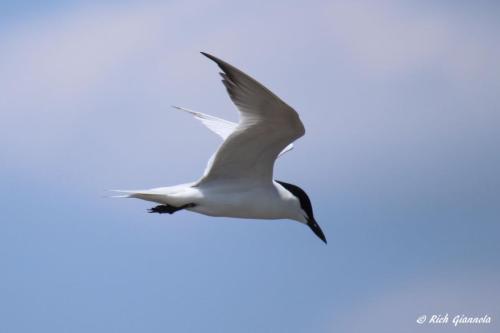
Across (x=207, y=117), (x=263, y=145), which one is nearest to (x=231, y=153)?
(x=263, y=145)

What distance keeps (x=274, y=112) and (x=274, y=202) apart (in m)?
1.76

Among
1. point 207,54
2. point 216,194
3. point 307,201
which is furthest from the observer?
point 307,201

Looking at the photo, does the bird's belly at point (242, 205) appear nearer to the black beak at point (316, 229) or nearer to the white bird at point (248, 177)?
the white bird at point (248, 177)

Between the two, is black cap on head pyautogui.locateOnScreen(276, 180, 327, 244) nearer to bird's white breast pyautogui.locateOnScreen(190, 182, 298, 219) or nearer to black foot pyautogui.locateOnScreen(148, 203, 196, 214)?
bird's white breast pyautogui.locateOnScreen(190, 182, 298, 219)

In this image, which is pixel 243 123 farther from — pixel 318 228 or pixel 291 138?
pixel 318 228

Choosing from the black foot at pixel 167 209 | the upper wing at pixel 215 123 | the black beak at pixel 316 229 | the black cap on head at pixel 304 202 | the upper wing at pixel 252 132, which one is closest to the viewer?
the upper wing at pixel 252 132

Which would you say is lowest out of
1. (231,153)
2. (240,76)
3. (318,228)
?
(318,228)

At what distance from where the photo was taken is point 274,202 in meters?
13.8

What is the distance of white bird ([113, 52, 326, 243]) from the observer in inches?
485

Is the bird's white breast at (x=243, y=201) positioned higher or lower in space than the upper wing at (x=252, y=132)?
lower

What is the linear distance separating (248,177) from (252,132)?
949mm

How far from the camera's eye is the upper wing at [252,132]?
11.9m

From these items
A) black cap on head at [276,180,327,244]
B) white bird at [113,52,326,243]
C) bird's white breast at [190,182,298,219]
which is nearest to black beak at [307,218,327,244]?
black cap on head at [276,180,327,244]

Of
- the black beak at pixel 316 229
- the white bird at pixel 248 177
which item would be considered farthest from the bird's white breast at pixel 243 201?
the black beak at pixel 316 229
